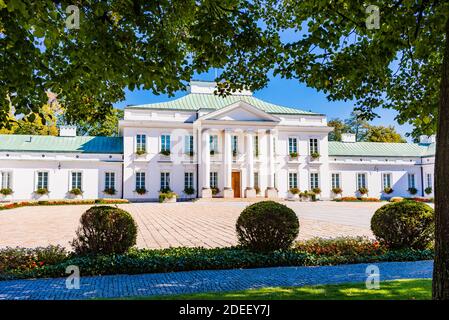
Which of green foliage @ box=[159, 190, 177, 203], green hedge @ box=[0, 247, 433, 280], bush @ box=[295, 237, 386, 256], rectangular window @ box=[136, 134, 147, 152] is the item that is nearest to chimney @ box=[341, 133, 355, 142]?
green foliage @ box=[159, 190, 177, 203]

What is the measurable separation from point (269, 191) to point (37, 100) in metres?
30.1

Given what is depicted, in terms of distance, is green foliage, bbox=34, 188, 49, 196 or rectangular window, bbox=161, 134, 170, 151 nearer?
green foliage, bbox=34, 188, 49, 196

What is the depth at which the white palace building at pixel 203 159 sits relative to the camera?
3325 cm

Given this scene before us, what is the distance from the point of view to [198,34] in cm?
630

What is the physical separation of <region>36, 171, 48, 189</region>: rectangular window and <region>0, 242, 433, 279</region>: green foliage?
92.4ft

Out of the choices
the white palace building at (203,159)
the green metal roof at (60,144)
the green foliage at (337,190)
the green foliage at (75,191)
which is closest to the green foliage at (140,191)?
the white palace building at (203,159)

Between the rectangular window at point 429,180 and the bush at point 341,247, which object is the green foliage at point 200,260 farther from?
the rectangular window at point 429,180

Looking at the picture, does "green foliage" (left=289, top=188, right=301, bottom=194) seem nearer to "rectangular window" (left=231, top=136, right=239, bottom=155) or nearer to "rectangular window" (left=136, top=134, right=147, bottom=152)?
"rectangular window" (left=231, top=136, right=239, bottom=155)

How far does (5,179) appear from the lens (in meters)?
31.9

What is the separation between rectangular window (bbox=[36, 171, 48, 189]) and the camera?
3266 cm

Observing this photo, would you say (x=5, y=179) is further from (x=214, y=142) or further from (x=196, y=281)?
(x=196, y=281)

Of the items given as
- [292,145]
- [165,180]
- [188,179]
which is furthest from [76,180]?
[292,145]

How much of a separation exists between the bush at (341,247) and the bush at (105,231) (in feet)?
12.0
